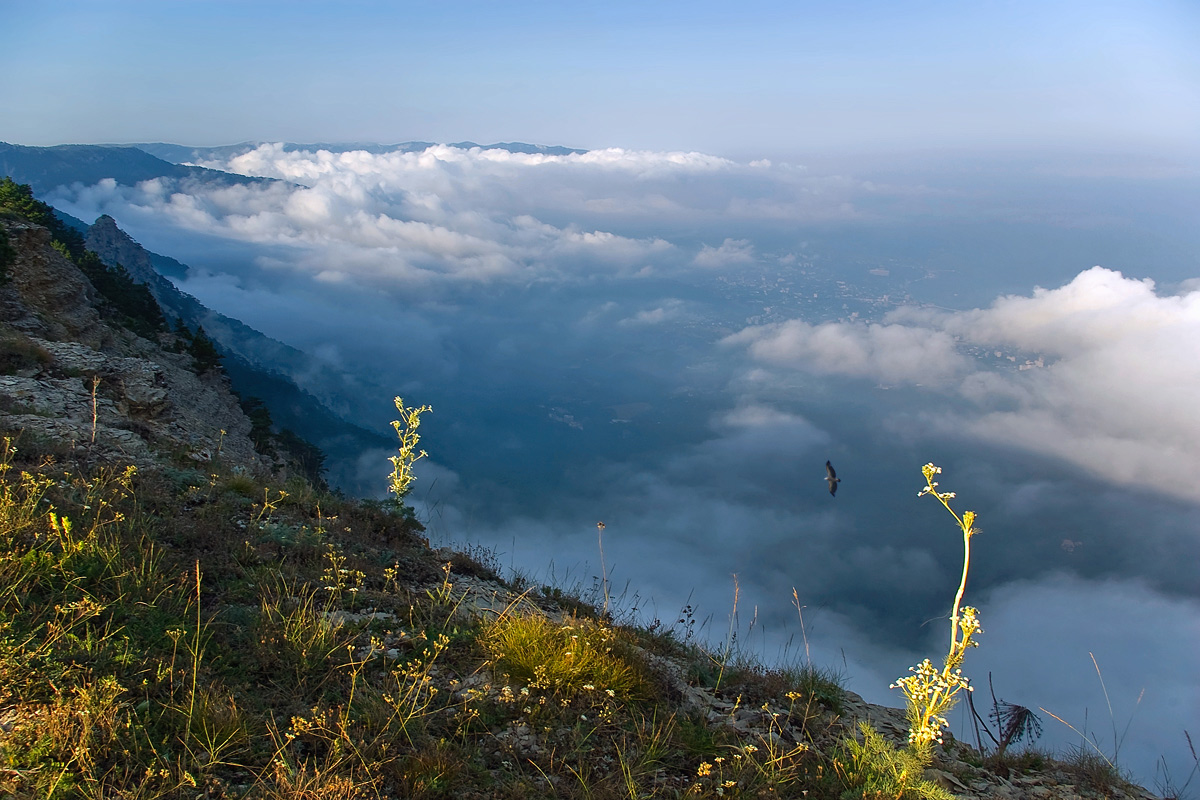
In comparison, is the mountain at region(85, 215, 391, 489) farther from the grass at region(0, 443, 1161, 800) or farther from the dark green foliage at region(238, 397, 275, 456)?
the grass at region(0, 443, 1161, 800)

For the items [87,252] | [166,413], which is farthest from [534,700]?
[87,252]

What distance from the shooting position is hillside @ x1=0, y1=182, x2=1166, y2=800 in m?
2.83

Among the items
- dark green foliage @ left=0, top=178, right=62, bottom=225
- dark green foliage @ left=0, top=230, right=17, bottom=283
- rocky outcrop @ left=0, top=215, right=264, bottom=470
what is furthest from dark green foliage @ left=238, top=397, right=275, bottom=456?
dark green foliage @ left=0, top=178, right=62, bottom=225

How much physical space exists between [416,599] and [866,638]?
15088 centimetres

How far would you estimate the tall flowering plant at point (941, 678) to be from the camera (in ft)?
10.00

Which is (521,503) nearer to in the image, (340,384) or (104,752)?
(340,384)

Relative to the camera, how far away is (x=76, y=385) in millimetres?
10352

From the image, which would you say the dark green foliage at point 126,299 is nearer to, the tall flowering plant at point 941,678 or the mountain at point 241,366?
the mountain at point 241,366

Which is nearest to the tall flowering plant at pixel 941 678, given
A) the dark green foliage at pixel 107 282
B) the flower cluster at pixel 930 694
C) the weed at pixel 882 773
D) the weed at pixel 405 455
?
the flower cluster at pixel 930 694

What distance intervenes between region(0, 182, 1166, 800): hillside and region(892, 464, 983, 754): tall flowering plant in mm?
286

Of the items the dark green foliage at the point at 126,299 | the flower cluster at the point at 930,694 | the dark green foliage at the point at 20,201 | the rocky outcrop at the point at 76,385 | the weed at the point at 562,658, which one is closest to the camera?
the flower cluster at the point at 930,694

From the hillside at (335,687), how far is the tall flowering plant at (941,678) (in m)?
0.29

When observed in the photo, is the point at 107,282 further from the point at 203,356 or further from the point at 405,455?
the point at 405,455

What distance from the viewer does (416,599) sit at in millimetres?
5027
